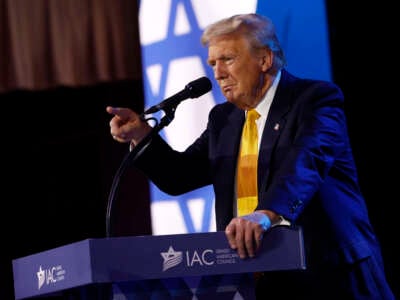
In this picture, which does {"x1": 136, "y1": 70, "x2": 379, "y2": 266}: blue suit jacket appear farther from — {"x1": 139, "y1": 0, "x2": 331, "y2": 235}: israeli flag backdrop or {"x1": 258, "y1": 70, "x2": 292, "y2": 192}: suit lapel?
{"x1": 139, "y1": 0, "x2": 331, "y2": 235}: israeli flag backdrop

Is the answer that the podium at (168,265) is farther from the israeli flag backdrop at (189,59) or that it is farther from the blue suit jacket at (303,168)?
the israeli flag backdrop at (189,59)

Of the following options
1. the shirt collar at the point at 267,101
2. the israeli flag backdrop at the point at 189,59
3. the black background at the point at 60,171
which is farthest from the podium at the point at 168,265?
the black background at the point at 60,171

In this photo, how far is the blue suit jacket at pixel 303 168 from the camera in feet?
7.65

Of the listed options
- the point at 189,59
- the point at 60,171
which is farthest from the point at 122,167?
the point at 60,171

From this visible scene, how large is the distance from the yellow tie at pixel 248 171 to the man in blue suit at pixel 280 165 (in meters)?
0.02

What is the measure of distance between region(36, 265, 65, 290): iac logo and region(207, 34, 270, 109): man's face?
90 cm

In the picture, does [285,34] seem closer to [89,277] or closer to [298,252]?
[298,252]

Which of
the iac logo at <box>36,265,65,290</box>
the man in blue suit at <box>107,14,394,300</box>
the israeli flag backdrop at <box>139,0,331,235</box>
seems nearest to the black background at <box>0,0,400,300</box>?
the israeli flag backdrop at <box>139,0,331,235</box>

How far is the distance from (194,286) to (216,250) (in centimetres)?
10

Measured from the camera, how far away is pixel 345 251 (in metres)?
2.43

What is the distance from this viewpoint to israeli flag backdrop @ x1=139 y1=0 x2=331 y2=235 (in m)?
2.92

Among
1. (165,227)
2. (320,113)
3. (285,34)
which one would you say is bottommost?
(165,227)

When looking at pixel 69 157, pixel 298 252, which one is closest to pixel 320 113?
pixel 298 252

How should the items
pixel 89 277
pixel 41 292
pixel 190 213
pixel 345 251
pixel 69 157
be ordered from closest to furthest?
pixel 89 277, pixel 41 292, pixel 345 251, pixel 190 213, pixel 69 157
